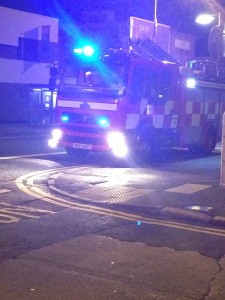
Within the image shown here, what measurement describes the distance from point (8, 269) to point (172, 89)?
37.9 feet

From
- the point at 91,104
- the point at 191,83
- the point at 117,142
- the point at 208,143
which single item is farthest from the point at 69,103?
the point at 208,143

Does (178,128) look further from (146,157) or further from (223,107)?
(223,107)

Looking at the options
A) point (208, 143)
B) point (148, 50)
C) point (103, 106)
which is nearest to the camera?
point (103, 106)

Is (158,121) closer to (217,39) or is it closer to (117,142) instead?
(117,142)

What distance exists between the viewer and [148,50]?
53.9ft

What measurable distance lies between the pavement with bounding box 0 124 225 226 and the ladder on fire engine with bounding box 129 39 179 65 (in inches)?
137

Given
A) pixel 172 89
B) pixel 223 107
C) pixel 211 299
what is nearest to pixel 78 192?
pixel 211 299

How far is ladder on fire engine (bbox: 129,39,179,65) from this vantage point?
15867 mm

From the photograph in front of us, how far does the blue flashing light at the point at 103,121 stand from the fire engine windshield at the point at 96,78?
0.64 meters

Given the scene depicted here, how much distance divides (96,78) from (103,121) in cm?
119

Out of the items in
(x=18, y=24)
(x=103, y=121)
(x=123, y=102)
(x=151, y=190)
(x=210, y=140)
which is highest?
(x=18, y=24)

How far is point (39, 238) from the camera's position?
725 cm

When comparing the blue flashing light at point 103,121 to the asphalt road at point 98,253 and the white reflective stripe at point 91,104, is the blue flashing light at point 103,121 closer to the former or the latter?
the white reflective stripe at point 91,104

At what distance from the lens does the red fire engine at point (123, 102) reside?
14.8 m
